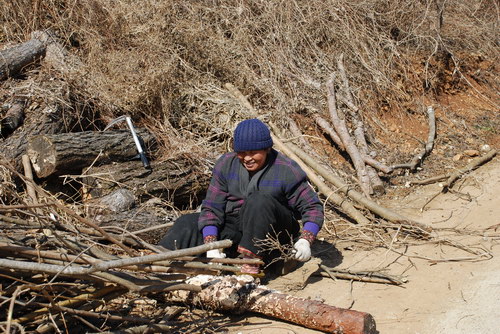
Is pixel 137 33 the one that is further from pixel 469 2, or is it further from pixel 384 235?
pixel 469 2

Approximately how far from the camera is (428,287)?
3.89 metres

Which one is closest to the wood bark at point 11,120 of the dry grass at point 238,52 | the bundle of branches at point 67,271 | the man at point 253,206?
the dry grass at point 238,52

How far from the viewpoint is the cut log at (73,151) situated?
5.16 metres

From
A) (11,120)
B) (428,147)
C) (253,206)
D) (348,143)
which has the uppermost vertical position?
(11,120)

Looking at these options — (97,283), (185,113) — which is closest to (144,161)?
(185,113)

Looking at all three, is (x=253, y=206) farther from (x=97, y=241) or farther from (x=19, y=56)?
(x=19, y=56)

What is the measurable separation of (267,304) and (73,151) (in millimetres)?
2483

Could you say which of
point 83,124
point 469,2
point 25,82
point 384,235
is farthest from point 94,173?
point 469,2

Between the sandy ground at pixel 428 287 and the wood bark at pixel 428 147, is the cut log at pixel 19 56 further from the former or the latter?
the wood bark at pixel 428 147

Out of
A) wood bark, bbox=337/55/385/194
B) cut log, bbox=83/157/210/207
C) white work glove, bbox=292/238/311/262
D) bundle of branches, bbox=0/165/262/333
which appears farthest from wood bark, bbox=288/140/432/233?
bundle of branches, bbox=0/165/262/333

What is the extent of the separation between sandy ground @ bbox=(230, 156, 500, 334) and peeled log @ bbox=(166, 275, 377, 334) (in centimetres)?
11

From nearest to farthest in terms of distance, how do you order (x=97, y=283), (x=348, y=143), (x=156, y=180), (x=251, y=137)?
(x=97, y=283)
(x=251, y=137)
(x=156, y=180)
(x=348, y=143)

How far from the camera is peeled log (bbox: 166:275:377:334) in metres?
3.26

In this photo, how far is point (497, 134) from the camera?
7445 millimetres
